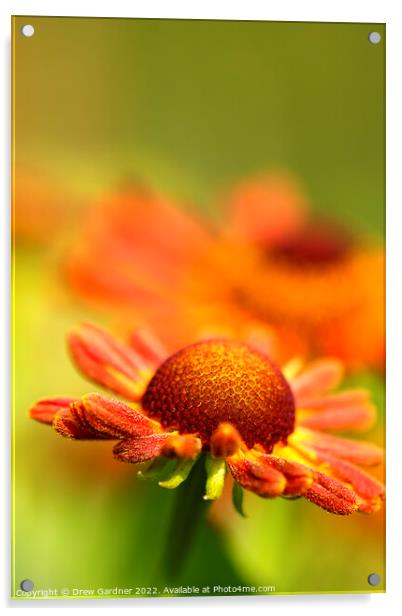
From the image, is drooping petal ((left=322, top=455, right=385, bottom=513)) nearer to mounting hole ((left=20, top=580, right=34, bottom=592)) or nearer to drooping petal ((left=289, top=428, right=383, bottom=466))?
drooping petal ((left=289, top=428, right=383, bottom=466))

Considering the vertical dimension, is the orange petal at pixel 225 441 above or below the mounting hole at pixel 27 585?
above

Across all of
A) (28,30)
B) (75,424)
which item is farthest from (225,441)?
(28,30)

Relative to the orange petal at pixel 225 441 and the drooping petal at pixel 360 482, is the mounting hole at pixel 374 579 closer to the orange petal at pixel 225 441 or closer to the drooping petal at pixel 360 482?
the drooping petal at pixel 360 482

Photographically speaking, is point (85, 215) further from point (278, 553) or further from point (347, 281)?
point (278, 553)

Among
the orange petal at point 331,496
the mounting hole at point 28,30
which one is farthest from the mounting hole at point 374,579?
the mounting hole at point 28,30

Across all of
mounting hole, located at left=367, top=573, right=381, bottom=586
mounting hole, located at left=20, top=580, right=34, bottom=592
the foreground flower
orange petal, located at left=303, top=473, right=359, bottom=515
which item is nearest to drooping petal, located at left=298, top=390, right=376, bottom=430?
the foreground flower

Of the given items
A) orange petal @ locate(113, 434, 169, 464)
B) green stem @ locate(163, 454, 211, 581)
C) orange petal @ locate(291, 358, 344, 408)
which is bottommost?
green stem @ locate(163, 454, 211, 581)
